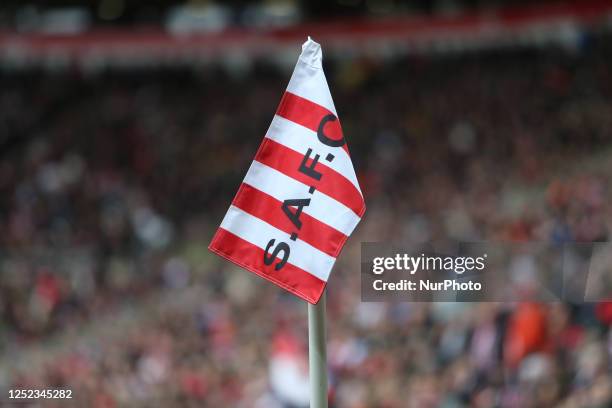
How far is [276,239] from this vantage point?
11.5 ft

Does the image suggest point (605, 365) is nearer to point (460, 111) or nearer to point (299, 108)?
point (299, 108)

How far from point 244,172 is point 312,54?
1472 centimetres

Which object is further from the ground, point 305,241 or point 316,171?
point 316,171

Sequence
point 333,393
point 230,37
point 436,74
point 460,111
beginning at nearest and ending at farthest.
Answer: point 333,393 → point 460,111 → point 436,74 → point 230,37

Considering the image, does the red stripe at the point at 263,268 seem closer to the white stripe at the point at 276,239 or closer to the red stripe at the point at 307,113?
the white stripe at the point at 276,239

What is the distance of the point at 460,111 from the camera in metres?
16.9

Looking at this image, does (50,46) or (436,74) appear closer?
(436,74)

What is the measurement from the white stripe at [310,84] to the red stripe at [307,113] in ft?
0.07

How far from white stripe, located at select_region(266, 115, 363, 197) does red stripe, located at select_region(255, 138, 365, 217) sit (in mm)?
14

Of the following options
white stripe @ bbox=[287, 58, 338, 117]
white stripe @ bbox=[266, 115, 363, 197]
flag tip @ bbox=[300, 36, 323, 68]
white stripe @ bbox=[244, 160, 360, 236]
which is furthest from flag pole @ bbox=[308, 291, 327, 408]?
flag tip @ bbox=[300, 36, 323, 68]

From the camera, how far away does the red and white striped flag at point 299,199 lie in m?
3.48

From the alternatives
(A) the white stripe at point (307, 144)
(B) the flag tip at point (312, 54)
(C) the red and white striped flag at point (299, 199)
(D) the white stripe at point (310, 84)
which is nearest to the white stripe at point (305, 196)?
(C) the red and white striped flag at point (299, 199)

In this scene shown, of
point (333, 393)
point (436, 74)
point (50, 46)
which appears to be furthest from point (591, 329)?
point (50, 46)

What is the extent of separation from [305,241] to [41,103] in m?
19.1
